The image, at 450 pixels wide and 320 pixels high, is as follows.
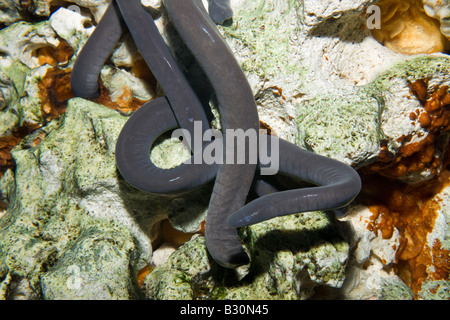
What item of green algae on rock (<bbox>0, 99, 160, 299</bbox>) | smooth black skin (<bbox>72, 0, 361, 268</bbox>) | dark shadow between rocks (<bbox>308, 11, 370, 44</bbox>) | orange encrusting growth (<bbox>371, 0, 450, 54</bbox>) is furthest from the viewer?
orange encrusting growth (<bbox>371, 0, 450, 54</bbox>)

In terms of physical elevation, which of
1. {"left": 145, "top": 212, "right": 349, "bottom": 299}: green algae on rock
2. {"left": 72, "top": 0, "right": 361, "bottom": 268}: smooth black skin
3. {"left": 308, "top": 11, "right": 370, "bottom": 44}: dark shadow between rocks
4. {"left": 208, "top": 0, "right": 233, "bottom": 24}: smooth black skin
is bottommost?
{"left": 145, "top": 212, "right": 349, "bottom": 299}: green algae on rock

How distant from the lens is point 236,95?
7.11 ft

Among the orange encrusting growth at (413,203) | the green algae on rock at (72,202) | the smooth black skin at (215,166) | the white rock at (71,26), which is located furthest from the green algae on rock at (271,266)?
the white rock at (71,26)

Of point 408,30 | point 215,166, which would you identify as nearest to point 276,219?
point 215,166

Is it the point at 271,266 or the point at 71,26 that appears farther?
the point at 71,26

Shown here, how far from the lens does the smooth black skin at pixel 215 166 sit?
6.61 ft

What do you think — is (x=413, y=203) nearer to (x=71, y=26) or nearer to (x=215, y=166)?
(x=215, y=166)

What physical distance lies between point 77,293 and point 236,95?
1.75 metres

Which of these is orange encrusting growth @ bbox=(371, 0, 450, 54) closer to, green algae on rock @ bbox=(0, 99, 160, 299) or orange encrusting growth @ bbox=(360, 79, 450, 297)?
orange encrusting growth @ bbox=(360, 79, 450, 297)

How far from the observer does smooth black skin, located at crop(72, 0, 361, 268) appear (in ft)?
6.61

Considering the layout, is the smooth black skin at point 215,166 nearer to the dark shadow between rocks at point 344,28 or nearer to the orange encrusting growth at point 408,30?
the dark shadow between rocks at point 344,28

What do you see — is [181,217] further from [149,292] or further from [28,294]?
[28,294]

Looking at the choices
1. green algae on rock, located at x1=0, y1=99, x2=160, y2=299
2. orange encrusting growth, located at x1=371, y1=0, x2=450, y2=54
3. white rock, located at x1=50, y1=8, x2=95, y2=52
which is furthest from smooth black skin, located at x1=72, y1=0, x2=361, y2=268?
orange encrusting growth, located at x1=371, y1=0, x2=450, y2=54

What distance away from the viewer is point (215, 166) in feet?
7.80
